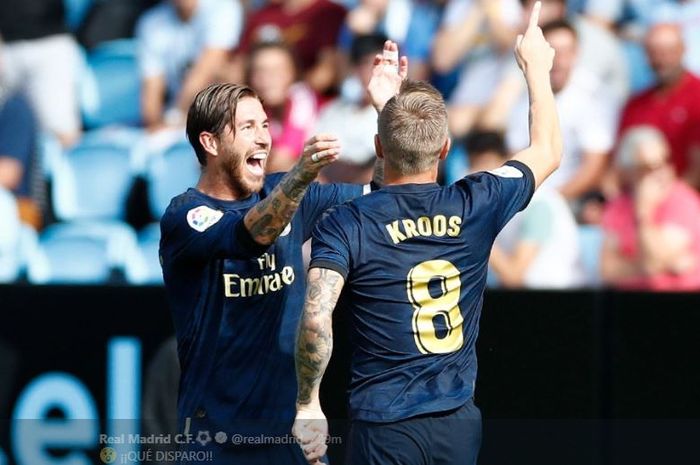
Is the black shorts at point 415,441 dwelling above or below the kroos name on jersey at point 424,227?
below

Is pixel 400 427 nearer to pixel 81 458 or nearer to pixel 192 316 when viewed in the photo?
pixel 192 316

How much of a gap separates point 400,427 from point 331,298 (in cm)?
54

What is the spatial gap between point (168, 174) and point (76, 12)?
2144 mm

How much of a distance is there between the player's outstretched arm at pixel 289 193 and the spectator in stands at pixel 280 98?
15.3 ft

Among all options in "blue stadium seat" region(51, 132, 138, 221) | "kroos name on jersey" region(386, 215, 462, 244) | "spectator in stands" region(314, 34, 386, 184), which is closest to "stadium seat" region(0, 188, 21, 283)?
"blue stadium seat" region(51, 132, 138, 221)

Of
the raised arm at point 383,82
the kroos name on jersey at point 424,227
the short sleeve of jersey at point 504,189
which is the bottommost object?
the kroos name on jersey at point 424,227

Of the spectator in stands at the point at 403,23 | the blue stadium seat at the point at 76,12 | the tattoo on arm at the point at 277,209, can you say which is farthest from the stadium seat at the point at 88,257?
the tattoo on arm at the point at 277,209

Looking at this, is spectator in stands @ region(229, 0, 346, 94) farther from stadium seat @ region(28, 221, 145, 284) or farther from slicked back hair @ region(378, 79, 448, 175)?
slicked back hair @ region(378, 79, 448, 175)

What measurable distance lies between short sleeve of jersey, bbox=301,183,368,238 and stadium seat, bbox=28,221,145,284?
13.0 feet

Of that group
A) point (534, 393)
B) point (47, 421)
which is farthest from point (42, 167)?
point (534, 393)

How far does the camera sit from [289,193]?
4391 millimetres

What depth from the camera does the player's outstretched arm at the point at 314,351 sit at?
430 centimetres

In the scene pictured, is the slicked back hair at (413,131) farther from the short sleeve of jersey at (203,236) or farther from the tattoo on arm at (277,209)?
the short sleeve of jersey at (203,236)

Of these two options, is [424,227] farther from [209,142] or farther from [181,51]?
[181,51]
